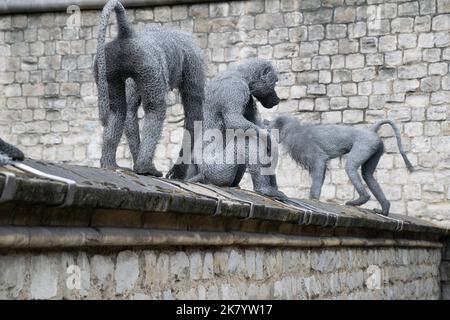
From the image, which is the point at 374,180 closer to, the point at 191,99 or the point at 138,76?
the point at 191,99

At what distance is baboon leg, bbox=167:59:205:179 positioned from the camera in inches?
270

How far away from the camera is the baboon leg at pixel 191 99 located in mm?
6855

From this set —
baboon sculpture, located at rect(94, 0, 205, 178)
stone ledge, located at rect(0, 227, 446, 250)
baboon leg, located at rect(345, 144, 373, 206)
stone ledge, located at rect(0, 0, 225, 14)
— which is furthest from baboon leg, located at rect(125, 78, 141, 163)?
stone ledge, located at rect(0, 0, 225, 14)

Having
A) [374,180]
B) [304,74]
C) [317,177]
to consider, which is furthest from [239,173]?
[304,74]

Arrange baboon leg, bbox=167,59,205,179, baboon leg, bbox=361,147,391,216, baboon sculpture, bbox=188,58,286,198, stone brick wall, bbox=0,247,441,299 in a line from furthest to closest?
1. baboon leg, bbox=361,147,391,216
2. baboon sculpture, bbox=188,58,286,198
3. baboon leg, bbox=167,59,205,179
4. stone brick wall, bbox=0,247,441,299

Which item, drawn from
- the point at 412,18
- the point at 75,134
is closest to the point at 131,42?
the point at 412,18

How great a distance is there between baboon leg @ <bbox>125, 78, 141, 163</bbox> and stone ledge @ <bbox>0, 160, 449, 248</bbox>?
76 centimetres

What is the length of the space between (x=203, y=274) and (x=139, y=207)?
39.4 inches

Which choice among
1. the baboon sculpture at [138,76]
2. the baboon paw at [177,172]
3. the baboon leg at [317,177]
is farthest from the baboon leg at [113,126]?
the baboon leg at [317,177]

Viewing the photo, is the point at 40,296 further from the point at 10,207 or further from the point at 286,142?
the point at 286,142

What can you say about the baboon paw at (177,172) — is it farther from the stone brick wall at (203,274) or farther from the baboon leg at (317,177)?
the baboon leg at (317,177)

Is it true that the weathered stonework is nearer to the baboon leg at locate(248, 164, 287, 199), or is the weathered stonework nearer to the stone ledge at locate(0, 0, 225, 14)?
the baboon leg at locate(248, 164, 287, 199)

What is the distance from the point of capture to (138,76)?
6.29 meters
